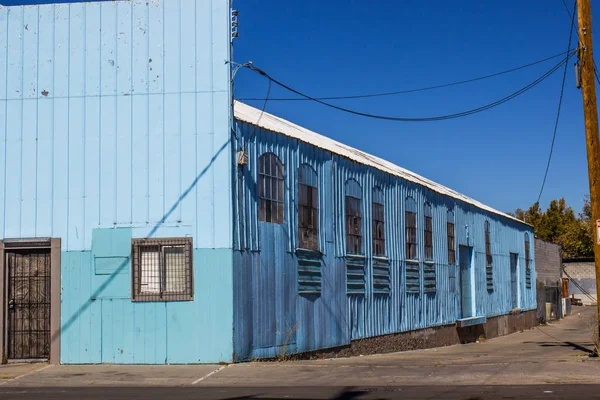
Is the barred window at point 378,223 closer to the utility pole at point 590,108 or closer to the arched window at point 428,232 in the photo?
the arched window at point 428,232

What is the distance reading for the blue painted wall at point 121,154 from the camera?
46.2ft

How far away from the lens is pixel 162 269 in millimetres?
14234

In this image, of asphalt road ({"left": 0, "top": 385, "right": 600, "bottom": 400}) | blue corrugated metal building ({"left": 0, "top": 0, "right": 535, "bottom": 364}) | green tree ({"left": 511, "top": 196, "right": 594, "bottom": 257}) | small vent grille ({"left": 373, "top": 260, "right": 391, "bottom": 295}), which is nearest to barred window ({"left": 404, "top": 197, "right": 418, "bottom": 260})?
small vent grille ({"left": 373, "top": 260, "right": 391, "bottom": 295})

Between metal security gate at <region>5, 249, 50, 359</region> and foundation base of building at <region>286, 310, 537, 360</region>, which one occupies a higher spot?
metal security gate at <region>5, 249, 50, 359</region>

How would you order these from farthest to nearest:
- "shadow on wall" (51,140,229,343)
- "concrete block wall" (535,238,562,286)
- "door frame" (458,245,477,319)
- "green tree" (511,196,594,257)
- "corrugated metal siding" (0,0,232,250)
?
"green tree" (511,196,594,257) → "concrete block wall" (535,238,562,286) → "door frame" (458,245,477,319) → "corrugated metal siding" (0,0,232,250) → "shadow on wall" (51,140,229,343)

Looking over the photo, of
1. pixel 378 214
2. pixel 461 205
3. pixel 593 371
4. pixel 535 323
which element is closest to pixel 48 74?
pixel 378 214

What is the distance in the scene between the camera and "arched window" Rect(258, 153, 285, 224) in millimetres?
15312

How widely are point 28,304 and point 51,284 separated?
2.06 feet

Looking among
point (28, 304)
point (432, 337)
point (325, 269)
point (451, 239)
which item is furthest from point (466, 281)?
point (28, 304)

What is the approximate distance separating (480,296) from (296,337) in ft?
47.4

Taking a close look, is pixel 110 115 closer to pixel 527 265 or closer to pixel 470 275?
pixel 470 275

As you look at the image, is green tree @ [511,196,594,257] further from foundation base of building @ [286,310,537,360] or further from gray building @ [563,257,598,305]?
foundation base of building @ [286,310,537,360]

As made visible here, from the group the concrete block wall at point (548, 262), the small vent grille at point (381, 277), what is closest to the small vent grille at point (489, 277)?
the concrete block wall at point (548, 262)

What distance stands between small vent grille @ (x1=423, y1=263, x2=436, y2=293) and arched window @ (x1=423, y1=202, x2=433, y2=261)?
Result: 10.4 inches
